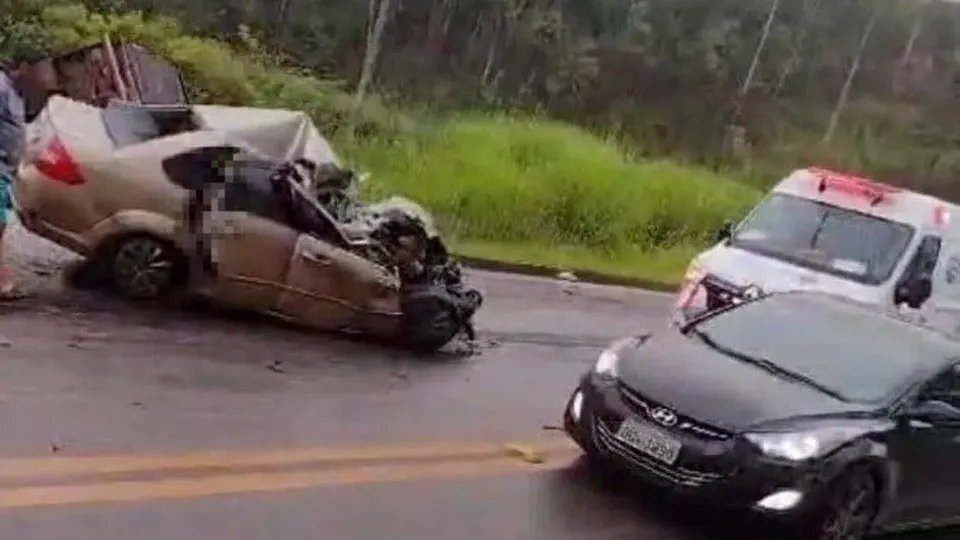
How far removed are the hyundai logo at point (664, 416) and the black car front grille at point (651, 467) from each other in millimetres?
205

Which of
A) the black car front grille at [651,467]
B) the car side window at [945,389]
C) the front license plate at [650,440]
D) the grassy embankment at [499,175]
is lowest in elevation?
the grassy embankment at [499,175]

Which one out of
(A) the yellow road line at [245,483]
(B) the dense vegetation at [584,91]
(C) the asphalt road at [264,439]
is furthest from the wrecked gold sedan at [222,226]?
(B) the dense vegetation at [584,91]

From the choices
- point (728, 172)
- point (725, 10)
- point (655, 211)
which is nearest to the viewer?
point (655, 211)

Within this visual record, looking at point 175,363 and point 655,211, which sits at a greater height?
point 175,363

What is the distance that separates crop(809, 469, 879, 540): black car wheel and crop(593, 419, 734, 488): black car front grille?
2.18 feet

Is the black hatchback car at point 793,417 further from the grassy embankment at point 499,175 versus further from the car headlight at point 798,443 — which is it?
the grassy embankment at point 499,175

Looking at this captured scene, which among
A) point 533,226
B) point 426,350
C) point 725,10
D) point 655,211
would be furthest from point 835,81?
point 426,350

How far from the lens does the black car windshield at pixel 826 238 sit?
13.8 metres

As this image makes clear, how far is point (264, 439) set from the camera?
26.9 ft

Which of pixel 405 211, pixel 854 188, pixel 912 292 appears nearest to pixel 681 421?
pixel 405 211

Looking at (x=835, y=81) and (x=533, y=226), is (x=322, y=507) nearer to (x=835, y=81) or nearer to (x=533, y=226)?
(x=533, y=226)

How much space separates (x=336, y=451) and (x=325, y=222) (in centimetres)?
354

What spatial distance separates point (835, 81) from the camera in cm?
5944

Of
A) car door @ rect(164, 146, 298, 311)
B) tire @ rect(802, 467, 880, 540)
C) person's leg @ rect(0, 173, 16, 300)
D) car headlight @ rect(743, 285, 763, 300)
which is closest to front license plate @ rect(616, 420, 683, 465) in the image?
tire @ rect(802, 467, 880, 540)
